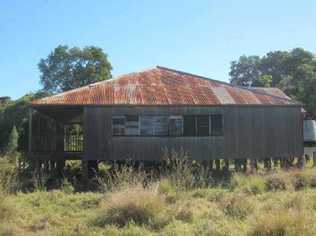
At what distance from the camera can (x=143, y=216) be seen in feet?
30.1

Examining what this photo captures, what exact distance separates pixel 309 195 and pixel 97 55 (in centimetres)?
4471

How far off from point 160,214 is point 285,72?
52623mm

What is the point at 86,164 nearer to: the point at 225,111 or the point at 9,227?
the point at 225,111

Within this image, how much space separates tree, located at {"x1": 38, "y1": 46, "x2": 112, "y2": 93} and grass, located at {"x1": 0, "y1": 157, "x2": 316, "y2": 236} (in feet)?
135

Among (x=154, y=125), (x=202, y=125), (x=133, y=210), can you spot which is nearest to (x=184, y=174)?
(x=133, y=210)

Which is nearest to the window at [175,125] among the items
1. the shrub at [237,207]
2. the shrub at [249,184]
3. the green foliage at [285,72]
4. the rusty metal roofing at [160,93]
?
the rusty metal roofing at [160,93]

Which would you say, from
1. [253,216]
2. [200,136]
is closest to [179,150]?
[200,136]

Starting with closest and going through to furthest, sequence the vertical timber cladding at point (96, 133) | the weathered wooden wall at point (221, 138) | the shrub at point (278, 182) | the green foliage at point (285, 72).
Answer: the shrub at point (278, 182), the vertical timber cladding at point (96, 133), the weathered wooden wall at point (221, 138), the green foliage at point (285, 72)

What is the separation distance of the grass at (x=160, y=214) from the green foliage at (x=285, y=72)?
30360 mm

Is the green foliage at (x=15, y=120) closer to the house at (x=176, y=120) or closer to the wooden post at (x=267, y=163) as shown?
the house at (x=176, y=120)

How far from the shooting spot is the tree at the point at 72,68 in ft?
175

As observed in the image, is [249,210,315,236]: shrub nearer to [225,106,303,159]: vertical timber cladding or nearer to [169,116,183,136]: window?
[169,116,183,136]: window

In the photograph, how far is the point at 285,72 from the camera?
58312 millimetres

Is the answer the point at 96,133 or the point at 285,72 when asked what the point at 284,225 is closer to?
the point at 96,133
